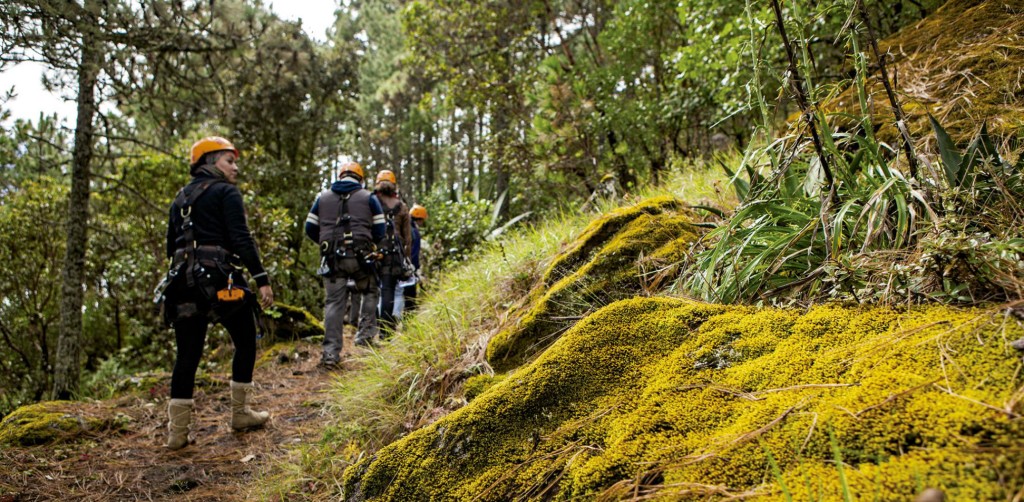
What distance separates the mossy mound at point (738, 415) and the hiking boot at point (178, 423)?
245cm

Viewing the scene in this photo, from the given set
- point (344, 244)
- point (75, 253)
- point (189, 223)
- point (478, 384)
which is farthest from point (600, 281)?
point (75, 253)

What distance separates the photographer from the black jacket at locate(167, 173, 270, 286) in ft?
11.8

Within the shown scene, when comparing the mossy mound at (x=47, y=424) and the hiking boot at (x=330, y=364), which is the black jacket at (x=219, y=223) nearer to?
the mossy mound at (x=47, y=424)

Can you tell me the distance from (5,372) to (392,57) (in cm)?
1679

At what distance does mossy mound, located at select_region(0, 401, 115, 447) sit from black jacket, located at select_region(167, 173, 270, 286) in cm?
162

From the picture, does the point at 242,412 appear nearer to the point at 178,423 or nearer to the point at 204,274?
the point at 178,423

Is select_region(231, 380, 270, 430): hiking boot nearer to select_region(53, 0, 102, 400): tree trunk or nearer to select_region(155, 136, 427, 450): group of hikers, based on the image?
select_region(155, 136, 427, 450): group of hikers

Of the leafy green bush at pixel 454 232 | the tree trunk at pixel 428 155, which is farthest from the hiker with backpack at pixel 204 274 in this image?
the tree trunk at pixel 428 155

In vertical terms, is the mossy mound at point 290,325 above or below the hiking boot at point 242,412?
above

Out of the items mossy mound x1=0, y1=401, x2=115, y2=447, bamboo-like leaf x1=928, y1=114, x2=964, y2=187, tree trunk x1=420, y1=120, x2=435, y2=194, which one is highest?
tree trunk x1=420, y1=120, x2=435, y2=194

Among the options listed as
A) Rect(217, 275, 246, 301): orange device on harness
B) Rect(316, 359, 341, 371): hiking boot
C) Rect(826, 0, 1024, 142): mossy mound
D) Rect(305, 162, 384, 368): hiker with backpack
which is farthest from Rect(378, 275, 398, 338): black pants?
Rect(826, 0, 1024, 142): mossy mound

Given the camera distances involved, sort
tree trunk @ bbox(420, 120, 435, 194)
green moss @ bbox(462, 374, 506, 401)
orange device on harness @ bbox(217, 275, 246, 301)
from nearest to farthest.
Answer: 1. green moss @ bbox(462, 374, 506, 401)
2. orange device on harness @ bbox(217, 275, 246, 301)
3. tree trunk @ bbox(420, 120, 435, 194)

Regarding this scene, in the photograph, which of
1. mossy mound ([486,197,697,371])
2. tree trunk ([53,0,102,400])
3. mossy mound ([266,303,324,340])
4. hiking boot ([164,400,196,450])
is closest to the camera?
mossy mound ([486,197,697,371])

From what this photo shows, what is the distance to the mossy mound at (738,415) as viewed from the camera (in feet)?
2.91
